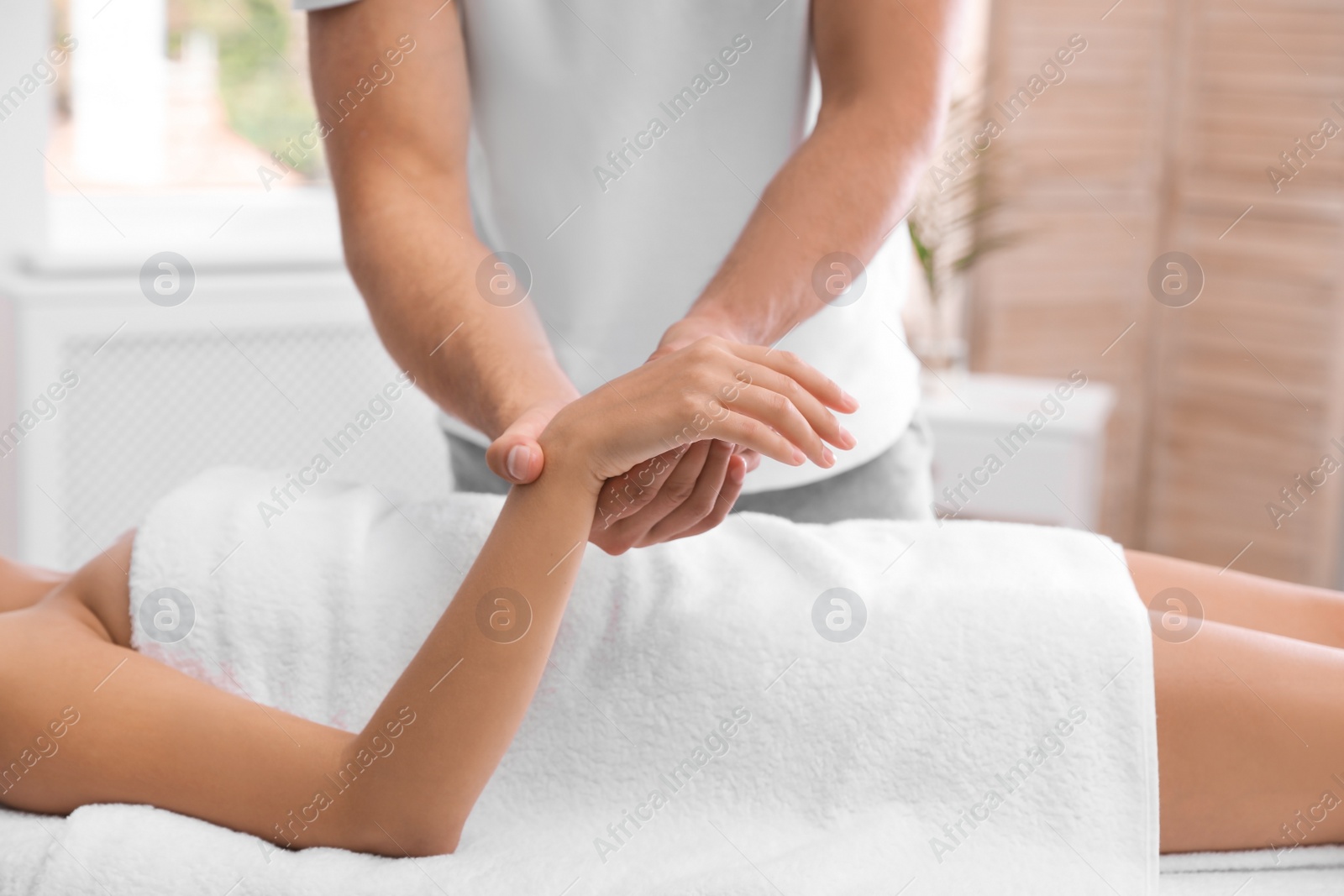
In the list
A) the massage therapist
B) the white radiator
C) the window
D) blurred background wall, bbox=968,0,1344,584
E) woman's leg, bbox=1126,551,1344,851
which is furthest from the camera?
blurred background wall, bbox=968,0,1344,584

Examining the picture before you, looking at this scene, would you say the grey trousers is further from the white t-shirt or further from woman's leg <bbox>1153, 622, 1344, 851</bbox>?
woman's leg <bbox>1153, 622, 1344, 851</bbox>

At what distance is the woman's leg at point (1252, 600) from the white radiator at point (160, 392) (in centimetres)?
169

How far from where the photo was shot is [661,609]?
3.35 ft

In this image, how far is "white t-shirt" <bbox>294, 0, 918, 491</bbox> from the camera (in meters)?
1.16

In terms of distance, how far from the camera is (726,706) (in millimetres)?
981

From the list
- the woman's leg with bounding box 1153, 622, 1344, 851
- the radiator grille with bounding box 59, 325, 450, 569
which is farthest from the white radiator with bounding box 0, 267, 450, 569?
the woman's leg with bounding box 1153, 622, 1344, 851

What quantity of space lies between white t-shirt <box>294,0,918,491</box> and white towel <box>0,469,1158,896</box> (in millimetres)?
198

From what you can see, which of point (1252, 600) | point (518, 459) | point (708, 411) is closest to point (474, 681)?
point (518, 459)

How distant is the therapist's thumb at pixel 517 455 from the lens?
906 mm

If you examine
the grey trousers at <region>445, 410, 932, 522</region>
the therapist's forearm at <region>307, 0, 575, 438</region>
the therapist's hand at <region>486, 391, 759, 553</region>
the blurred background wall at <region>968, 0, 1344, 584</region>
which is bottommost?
the blurred background wall at <region>968, 0, 1344, 584</region>

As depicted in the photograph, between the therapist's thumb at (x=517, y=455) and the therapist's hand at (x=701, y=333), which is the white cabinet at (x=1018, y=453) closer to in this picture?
the therapist's hand at (x=701, y=333)

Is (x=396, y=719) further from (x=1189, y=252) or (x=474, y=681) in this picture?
(x=1189, y=252)

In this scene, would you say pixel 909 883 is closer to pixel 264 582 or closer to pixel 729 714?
pixel 729 714

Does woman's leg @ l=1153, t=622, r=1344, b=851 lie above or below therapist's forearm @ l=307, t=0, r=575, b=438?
below
